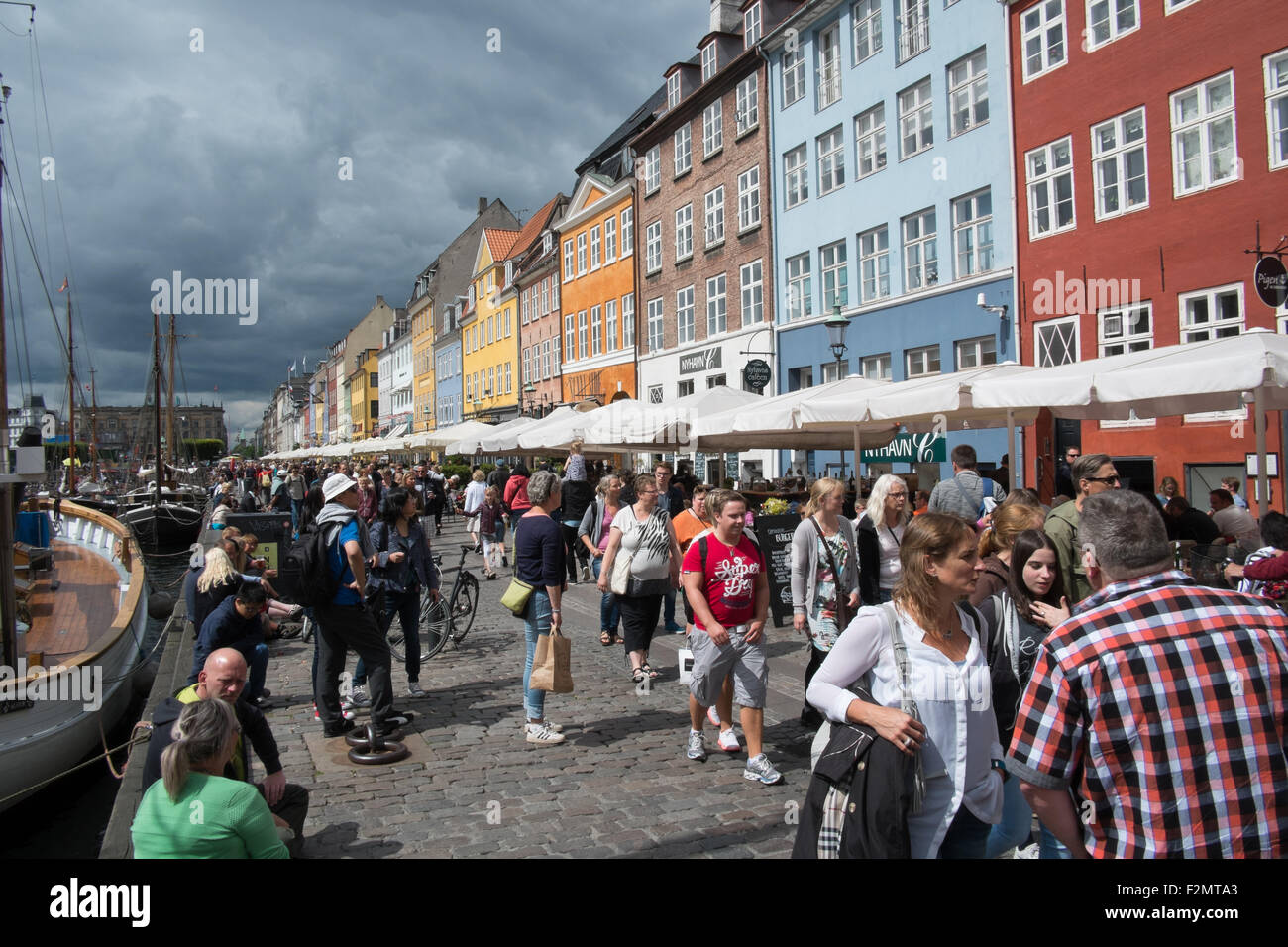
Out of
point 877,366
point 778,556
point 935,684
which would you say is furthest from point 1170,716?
point 877,366

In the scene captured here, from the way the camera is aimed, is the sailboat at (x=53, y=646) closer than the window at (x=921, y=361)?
Yes

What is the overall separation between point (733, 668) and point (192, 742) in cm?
339

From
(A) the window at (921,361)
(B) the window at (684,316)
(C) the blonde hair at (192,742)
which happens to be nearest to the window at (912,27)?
(A) the window at (921,361)

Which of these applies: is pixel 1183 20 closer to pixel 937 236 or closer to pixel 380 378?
pixel 937 236

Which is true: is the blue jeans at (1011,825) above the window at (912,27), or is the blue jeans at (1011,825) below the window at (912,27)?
below

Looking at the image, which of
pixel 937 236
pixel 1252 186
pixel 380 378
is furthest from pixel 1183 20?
pixel 380 378

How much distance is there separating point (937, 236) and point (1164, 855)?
2087 cm

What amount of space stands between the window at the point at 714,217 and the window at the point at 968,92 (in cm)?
1033

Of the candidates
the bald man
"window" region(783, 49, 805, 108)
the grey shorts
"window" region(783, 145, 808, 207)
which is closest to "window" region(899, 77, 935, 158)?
"window" region(783, 145, 808, 207)

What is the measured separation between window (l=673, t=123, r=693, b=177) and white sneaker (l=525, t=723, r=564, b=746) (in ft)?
94.3

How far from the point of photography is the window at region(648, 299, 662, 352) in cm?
3415

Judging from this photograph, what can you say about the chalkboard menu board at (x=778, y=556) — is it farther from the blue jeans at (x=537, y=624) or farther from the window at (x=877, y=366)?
the window at (x=877, y=366)

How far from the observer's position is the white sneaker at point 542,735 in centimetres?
629

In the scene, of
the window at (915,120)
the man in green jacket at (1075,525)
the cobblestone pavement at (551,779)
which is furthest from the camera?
the window at (915,120)
